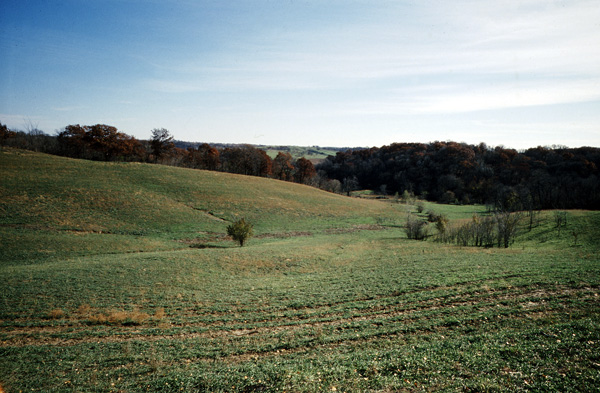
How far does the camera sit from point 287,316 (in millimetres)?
13945

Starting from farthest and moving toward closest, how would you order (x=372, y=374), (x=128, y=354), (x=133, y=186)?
(x=133, y=186), (x=128, y=354), (x=372, y=374)

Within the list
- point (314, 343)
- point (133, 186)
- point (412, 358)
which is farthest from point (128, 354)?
point (133, 186)

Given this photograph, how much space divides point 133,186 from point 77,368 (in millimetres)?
49640

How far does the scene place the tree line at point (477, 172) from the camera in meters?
78.8

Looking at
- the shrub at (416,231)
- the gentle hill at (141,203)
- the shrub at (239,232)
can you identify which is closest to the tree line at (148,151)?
the gentle hill at (141,203)

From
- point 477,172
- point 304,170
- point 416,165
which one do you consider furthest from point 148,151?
point 477,172

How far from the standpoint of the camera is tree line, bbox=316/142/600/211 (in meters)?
78.8

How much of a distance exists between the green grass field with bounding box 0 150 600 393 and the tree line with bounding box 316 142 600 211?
48.0 m

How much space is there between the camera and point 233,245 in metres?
34.5

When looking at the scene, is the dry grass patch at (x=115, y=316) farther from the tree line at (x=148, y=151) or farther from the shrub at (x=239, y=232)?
the tree line at (x=148, y=151)

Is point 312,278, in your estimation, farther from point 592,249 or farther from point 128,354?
point 592,249

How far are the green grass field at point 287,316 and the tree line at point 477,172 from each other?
4800 cm

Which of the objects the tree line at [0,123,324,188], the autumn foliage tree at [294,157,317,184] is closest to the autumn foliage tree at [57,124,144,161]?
the tree line at [0,123,324,188]

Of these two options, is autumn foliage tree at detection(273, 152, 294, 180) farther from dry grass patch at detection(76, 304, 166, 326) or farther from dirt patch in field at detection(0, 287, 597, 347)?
dirt patch in field at detection(0, 287, 597, 347)
